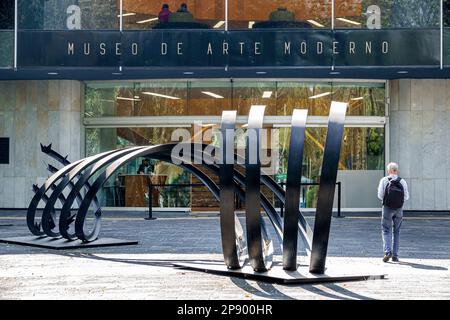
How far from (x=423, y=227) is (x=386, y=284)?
10428mm

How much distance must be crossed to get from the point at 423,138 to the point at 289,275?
1681 centimetres

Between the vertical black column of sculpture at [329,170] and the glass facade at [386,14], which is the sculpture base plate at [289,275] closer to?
the vertical black column of sculpture at [329,170]

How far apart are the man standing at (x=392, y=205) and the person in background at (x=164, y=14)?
40.9ft

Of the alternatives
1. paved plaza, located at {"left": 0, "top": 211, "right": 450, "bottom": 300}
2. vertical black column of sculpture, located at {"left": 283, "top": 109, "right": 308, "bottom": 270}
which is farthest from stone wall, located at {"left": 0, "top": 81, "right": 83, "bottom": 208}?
vertical black column of sculpture, located at {"left": 283, "top": 109, "right": 308, "bottom": 270}

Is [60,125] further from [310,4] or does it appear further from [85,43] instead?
[310,4]

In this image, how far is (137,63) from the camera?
79.9 feet

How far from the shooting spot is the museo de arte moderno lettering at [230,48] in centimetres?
2411

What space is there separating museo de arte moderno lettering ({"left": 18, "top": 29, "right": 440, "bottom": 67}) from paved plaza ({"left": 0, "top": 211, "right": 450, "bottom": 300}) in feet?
17.8

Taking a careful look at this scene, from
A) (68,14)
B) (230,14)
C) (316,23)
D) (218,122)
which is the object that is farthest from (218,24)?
(68,14)

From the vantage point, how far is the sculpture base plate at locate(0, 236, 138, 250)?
1556cm

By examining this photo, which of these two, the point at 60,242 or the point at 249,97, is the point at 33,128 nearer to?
the point at 249,97

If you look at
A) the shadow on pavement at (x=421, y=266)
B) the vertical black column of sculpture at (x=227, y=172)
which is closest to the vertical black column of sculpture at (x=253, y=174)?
the vertical black column of sculpture at (x=227, y=172)

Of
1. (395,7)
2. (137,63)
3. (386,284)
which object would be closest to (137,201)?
(137,63)

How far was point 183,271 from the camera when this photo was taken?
12.3 metres
